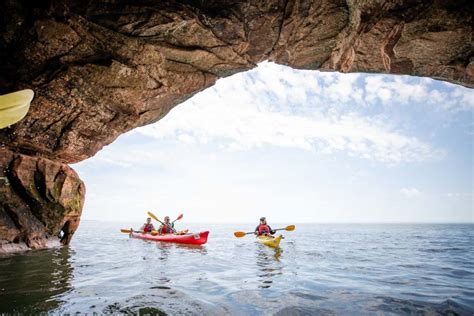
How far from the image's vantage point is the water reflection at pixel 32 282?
17.2 feet

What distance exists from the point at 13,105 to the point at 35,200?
11511mm

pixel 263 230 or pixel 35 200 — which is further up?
pixel 35 200

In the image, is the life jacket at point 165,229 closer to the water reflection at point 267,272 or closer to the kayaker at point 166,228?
the kayaker at point 166,228

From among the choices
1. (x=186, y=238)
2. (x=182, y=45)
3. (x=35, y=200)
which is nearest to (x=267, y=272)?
(x=182, y=45)

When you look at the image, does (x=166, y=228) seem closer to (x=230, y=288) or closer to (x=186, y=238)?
(x=186, y=238)

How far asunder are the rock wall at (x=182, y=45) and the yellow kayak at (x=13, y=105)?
18.0ft

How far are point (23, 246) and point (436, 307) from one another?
1492cm

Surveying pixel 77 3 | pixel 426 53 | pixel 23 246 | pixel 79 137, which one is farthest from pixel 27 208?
pixel 426 53

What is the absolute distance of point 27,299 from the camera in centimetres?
556

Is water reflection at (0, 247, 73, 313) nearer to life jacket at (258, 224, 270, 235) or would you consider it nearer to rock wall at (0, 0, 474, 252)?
rock wall at (0, 0, 474, 252)

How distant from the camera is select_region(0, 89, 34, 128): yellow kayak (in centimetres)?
348

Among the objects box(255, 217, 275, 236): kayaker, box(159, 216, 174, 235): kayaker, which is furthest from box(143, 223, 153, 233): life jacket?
box(255, 217, 275, 236): kayaker

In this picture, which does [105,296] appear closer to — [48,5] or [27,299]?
[27,299]

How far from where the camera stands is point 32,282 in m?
7.02
